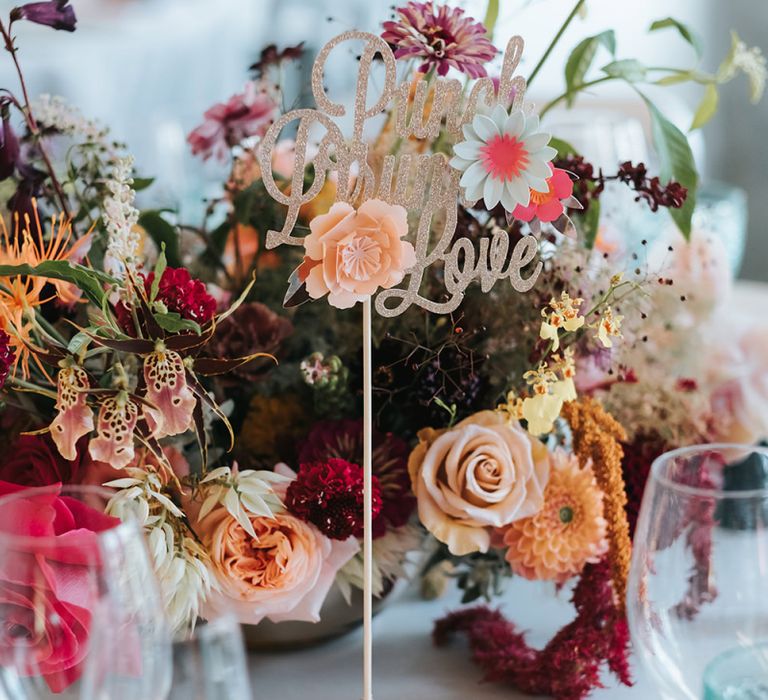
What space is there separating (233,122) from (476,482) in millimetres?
413

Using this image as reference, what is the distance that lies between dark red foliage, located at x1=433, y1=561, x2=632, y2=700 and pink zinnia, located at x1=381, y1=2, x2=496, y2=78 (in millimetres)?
385

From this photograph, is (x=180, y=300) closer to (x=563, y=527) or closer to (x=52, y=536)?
(x=52, y=536)

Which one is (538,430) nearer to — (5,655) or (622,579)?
(622,579)

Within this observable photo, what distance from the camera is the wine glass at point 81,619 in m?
0.46

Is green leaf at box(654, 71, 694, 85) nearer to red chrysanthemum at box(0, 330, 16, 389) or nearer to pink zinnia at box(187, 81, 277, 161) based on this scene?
pink zinnia at box(187, 81, 277, 161)

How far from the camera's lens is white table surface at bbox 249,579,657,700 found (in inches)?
27.9

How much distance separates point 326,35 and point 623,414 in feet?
7.54

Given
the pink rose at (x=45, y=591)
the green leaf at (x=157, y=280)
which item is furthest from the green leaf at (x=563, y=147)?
the pink rose at (x=45, y=591)

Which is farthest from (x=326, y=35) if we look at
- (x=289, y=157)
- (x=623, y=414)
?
(x=623, y=414)

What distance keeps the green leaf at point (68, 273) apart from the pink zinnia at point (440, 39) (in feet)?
0.80

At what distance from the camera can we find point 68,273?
0.57m

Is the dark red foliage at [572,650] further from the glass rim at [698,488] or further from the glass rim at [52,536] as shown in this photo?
the glass rim at [52,536]

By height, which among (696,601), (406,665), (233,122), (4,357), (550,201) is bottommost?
(406,665)

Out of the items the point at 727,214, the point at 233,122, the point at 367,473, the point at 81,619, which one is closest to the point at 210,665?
the point at 81,619
